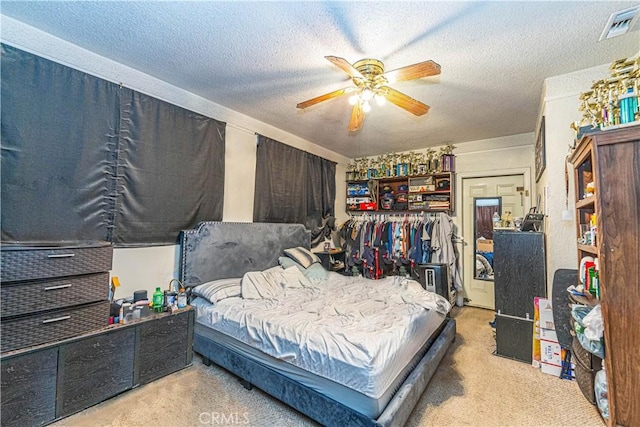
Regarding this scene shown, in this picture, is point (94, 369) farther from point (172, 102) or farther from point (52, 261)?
point (172, 102)

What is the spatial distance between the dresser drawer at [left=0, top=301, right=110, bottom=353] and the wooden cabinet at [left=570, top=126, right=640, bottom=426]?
125 inches

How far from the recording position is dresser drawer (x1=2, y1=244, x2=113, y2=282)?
1556mm

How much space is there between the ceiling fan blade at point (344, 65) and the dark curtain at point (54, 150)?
191cm

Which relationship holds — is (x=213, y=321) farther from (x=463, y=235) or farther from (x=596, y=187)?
(x=463, y=235)

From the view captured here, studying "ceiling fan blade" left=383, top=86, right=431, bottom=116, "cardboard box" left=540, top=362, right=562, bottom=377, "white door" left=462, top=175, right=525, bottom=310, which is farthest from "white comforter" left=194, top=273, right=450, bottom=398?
"white door" left=462, top=175, right=525, bottom=310

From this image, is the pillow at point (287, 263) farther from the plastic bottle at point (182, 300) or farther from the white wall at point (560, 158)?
the white wall at point (560, 158)

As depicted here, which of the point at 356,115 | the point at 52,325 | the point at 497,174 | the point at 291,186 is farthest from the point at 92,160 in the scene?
the point at 497,174

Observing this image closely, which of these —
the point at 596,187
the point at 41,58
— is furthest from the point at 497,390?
the point at 41,58

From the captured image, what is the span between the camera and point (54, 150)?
6.57ft

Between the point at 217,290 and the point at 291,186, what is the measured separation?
1961mm

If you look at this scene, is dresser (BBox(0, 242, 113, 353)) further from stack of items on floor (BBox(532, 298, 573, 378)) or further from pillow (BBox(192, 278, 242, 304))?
stack of items on floor (BBox(532, 298, 573, 378))

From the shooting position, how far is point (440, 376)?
2.28 meters

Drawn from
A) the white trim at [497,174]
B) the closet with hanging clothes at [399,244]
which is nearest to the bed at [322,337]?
the closet with hanging clothes at [399,244]

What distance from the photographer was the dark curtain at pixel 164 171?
7.82 feet
